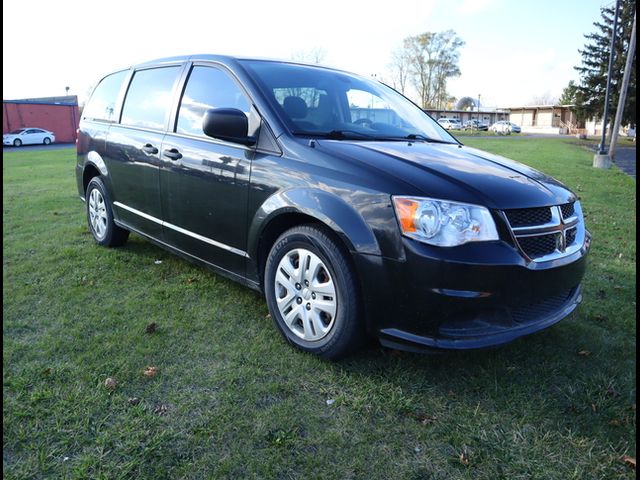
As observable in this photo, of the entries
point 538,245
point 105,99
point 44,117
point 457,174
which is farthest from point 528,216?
point 44,117

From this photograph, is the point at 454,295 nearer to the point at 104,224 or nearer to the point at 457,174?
the point at 457,174

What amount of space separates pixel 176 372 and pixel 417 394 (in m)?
1.36

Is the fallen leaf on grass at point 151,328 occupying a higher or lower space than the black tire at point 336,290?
lower

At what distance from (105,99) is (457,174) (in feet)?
13.4

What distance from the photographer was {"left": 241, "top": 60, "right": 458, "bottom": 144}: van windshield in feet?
11.2

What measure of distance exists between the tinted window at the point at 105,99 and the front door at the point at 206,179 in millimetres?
1472

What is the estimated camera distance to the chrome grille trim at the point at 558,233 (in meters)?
2.64

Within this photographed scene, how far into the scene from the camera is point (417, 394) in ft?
8.90

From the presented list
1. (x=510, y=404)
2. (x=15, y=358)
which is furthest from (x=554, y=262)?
(x=15, y=358)

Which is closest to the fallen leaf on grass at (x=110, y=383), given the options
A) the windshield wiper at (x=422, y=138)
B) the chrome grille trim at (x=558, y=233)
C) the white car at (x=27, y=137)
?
the chrome grille trim at (x=558, y=233)

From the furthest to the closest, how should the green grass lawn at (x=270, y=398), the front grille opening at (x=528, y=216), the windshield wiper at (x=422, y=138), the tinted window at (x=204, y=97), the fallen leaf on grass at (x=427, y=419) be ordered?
the windshield wiper at (x=422, y=138)
the tinted window at (x=204, y=97)
the front grille opening at (x=528, y=216)
the fallen leaf on grass at (x=427, y=419)
the green grass lawn at (x=270, y=398)

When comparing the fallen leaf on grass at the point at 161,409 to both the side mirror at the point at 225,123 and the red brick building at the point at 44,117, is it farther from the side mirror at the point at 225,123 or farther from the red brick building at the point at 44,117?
the red brick building at the point at 44,117

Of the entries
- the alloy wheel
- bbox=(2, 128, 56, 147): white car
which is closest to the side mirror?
the alloy wheel

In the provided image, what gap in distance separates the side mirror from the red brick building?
41871mm
